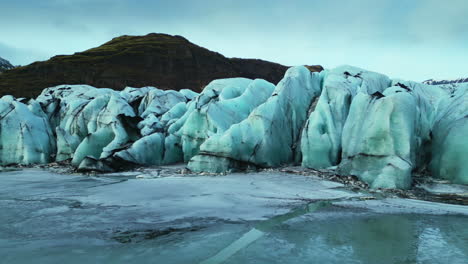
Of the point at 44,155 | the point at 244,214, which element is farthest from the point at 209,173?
the point at 44,155

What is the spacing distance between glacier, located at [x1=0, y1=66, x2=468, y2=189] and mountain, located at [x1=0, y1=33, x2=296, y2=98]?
78.4 ft

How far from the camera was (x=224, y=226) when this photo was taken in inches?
168

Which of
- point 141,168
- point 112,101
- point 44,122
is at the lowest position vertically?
point 141,168

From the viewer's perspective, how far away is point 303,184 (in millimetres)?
7523

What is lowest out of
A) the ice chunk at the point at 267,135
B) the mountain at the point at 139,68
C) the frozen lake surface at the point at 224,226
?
the frozen lake surface at the point at 224,226

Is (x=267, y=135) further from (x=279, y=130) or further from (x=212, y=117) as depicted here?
(x=212, y=117)

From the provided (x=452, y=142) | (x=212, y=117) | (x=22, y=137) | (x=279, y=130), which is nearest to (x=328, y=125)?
(x=279, y=130)

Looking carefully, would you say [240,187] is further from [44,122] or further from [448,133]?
[44,122]

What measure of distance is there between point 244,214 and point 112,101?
959 cm

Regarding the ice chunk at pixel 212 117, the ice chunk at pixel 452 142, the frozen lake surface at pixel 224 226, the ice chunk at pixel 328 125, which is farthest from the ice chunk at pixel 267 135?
the ice chunk at pixel 452 142

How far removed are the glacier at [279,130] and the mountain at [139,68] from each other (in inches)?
941

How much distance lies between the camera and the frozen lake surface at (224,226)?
10.9ft

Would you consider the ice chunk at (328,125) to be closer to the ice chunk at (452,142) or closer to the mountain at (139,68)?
the ice chunk at (452,142)

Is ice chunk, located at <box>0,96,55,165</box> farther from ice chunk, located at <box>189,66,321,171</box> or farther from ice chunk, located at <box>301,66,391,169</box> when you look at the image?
ice chunk, located at <box>301,66,391,169</box>
